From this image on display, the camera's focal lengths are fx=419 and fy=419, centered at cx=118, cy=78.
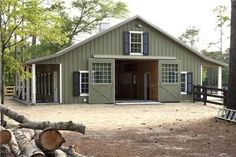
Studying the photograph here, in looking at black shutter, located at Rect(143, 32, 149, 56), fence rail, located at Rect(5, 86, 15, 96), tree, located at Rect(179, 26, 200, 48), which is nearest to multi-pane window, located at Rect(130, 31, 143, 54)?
black shutter, located at Rect(143, 32, 149, 56)

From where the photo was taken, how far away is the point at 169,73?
26.3 metres

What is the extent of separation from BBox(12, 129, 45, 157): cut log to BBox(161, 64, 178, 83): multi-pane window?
19761mm

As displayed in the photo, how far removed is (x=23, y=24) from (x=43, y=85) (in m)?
15.5

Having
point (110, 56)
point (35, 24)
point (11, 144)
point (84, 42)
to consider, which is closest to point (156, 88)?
point (110, 56)

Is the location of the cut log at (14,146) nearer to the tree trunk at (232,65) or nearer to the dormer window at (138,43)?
the tree trunk at (232,65)

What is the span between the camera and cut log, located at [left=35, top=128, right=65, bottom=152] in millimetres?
6198

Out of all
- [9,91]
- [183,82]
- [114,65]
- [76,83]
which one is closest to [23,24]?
[76,83]

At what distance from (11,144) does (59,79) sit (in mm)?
18298

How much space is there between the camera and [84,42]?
24641 mm

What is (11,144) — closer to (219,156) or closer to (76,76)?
(219,156)

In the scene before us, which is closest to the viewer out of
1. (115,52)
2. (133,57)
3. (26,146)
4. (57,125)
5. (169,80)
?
(26,146)

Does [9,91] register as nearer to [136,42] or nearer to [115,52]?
[115,52]

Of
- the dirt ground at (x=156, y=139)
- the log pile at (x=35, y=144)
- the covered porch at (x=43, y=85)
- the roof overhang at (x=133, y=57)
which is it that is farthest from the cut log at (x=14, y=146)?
the roof overhang at (x=133, y=57)

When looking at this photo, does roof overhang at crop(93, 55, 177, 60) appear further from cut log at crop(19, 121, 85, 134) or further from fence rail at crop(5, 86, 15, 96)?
fence rail at crop(5, 86, 15, 96)
